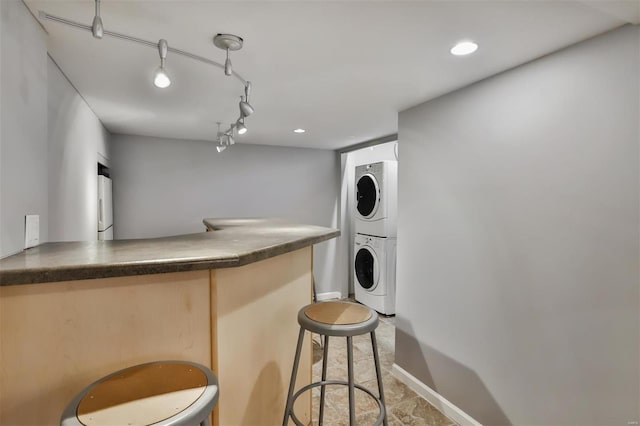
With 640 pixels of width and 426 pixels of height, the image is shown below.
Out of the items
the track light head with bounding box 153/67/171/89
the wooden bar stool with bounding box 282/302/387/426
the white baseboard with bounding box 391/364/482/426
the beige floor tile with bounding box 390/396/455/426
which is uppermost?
the track light head with bounding box 153/67/171/89

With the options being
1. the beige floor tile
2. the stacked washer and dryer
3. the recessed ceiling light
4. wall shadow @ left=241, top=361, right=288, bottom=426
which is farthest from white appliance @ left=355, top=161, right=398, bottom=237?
wall shadow @ left=241, top=361, right=288, bottom=426

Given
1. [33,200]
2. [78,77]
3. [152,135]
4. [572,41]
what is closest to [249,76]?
[78,77]

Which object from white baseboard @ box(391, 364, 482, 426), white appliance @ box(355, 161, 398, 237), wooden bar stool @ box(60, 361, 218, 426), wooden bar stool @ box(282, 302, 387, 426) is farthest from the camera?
white appliance @ box(355, 161, 398, 237)

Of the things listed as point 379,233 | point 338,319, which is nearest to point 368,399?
point 338,319

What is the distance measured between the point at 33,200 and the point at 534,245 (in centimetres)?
234

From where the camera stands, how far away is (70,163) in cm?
204

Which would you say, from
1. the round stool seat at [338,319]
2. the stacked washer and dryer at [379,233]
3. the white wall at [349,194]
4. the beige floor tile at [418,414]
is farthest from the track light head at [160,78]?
the white wall at [349,194]

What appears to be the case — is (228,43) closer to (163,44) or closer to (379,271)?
(163,44)

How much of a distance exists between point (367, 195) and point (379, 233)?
520 millimetres

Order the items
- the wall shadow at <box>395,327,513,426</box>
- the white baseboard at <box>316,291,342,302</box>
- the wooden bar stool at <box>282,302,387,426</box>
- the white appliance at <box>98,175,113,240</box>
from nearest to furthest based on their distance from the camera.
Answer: the wooden bar stool at <box>282,302,387,426</box>, the wall shadow at <box>395,327,513,426</box>, the white appliance at <box>98,175,113,240</box>, the white baseboard at <box>316,291,342,302</box>

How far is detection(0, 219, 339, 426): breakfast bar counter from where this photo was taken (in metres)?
0.93

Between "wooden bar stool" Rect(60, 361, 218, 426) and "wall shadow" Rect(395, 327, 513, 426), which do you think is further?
"wall shadow" Rect(395, 327, 513, 426)

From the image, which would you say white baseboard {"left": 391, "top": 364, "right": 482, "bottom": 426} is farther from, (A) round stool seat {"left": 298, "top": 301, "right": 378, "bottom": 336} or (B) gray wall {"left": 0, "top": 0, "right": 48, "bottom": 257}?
(B) gray wall {"left": 0, "top": 0, "right": 48, "bottom": 257}

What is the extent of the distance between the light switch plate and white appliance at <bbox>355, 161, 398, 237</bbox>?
330 cm
